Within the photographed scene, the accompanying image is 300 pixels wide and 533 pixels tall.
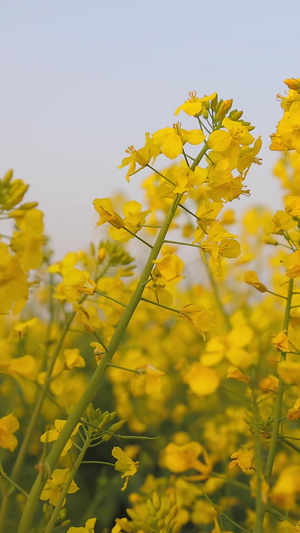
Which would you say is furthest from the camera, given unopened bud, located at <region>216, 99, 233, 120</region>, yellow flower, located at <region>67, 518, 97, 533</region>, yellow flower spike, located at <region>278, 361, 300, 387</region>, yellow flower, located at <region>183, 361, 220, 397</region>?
unopened bud, located at <region>216, 99, 233, 120</region>

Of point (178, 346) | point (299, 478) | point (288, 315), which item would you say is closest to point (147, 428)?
point (178, 346)

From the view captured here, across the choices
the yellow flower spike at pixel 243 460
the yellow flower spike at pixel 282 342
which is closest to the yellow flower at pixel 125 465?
the yellow flower spike at pixel 243 460

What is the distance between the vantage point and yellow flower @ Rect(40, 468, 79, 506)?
130cm

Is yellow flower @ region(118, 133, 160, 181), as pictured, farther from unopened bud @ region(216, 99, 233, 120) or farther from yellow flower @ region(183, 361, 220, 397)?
yellow flower @ region(183, 361, 220, 397)

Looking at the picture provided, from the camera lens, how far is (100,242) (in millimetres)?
2047

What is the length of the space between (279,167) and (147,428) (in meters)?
2.16

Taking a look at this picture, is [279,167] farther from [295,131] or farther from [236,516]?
[236,516]

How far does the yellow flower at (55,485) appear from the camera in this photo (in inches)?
51.3

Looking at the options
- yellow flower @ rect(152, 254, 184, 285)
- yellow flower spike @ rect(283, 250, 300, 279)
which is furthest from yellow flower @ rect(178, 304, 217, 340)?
yellow flower spike @ rect(283, 250, 300, 279)

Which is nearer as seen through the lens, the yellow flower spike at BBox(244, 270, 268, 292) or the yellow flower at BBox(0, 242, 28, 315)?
the yellow flower at BBox(0, 242, 28, 315)

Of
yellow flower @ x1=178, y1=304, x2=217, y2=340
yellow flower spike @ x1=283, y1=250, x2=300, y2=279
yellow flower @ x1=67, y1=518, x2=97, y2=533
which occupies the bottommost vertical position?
yellow flower @ x1=67, y1=518, x2=97, y2=533

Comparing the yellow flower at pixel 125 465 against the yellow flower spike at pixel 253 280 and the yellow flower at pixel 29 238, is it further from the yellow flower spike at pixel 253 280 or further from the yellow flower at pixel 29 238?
the yellow flower spike at pixel 253 280

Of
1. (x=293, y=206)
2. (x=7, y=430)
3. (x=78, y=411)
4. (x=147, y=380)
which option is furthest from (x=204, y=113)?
(x=7, y=430)

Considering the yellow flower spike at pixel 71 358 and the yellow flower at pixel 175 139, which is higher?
the yellow flower at pixel 175 139
